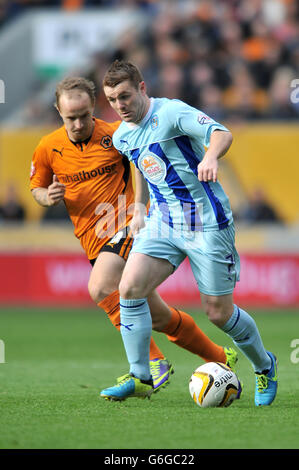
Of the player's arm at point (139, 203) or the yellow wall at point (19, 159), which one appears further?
the yellow wall at point (19, 159)

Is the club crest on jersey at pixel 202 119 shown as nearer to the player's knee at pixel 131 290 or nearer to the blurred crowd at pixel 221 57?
the player's knee at pixel 131 290

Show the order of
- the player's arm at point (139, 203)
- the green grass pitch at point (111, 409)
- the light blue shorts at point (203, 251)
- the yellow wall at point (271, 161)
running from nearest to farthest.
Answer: the green grass pitch at point (111, 409), the light blue shorts at point (203, 251), the player's arm at point (139, 203), the yellow wall at point (271, 161)

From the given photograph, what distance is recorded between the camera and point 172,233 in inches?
221

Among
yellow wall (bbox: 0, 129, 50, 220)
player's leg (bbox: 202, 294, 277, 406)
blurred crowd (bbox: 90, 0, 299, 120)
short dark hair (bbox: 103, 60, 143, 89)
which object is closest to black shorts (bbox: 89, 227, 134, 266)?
player's leg (bbox: 202, 294, 277, 406)

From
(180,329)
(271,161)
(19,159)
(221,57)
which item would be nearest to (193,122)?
(180,329)

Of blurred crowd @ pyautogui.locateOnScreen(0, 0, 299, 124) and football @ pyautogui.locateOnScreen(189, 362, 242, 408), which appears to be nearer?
football @ pyautogui.locateOnScreen(189, 362, 242, 408)

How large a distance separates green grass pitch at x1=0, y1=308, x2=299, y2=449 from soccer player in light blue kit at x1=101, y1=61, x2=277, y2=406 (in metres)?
0.33

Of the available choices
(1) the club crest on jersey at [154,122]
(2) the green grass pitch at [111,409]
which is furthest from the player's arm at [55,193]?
(2) the green grass pitch at [111,409]

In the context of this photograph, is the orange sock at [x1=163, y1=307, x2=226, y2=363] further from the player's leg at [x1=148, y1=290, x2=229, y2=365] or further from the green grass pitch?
the green grass pitch

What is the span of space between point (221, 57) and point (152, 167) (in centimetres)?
1125

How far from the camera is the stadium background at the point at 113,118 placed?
32.1ft

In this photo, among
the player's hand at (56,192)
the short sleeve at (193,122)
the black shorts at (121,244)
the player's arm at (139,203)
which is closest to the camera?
the short sleeve at (193,122)

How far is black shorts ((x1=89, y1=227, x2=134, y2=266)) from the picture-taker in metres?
6.23

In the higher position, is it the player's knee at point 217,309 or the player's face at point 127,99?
the player's face at point 127,99
